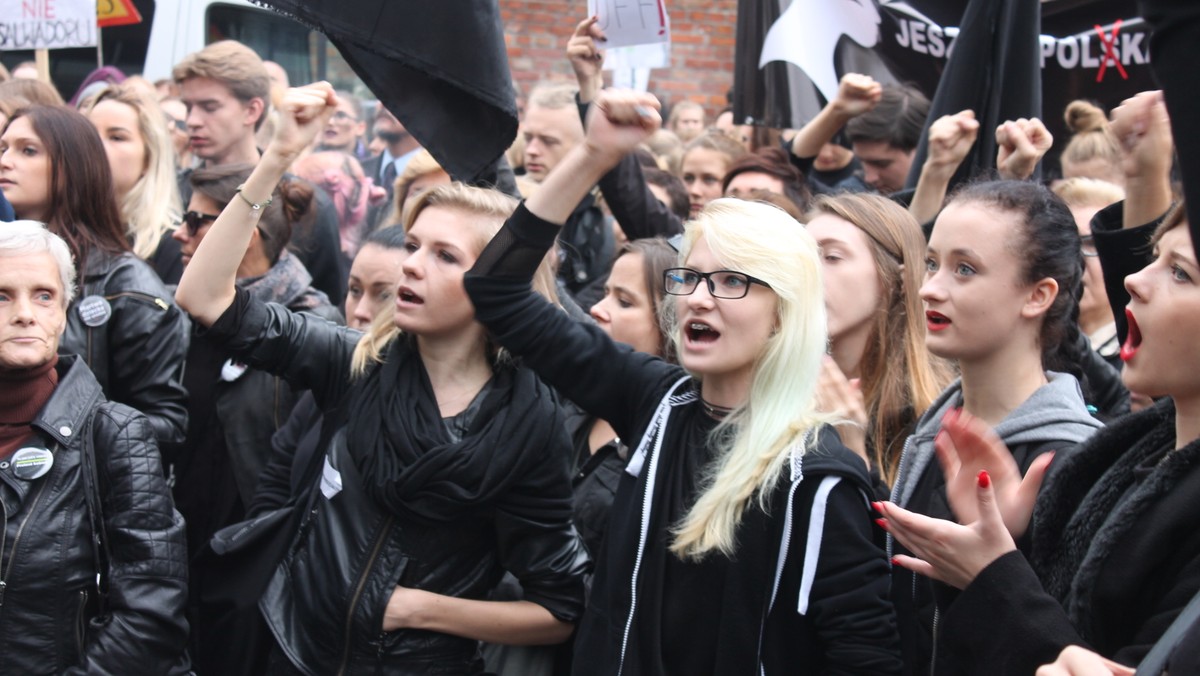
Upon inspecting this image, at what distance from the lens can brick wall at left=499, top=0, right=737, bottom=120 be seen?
13320 mm

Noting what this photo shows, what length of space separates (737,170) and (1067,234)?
7.44ft

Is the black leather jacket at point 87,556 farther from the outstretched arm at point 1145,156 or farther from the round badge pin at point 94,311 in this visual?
the outstretched arm at point 1145,156

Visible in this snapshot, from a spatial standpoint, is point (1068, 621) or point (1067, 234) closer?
point (1068, 621)

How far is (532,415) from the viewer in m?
3.18

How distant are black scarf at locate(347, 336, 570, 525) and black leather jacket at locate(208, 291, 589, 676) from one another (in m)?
0.05

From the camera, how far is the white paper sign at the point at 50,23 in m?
6.12

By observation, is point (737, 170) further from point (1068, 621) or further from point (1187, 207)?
point (1187, 207)

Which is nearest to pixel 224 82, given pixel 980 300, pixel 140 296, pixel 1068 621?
pixel 140 296

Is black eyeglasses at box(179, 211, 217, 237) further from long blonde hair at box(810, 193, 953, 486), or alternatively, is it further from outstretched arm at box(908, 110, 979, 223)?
outstretched arm at box(908, 110, 979, 223)

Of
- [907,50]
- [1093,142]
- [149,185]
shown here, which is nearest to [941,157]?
[907,50]

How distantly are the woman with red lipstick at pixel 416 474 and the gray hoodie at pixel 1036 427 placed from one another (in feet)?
2.74

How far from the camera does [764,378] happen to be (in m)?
2.68

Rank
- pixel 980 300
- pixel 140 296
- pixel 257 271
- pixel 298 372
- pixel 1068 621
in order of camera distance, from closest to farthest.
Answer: pixel 1068 621, pixel 980 300, pixel 298 372, pixel 140 296, pixel 257 271

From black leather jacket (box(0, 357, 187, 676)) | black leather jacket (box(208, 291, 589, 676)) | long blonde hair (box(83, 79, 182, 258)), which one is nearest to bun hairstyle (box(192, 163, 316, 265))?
long blonde hair (box(83, 79, 182, 258))
